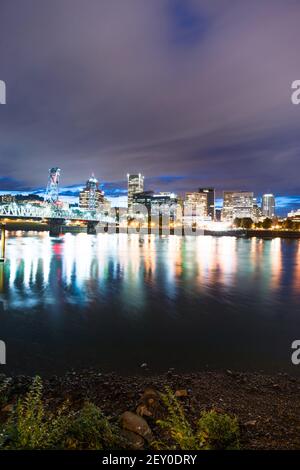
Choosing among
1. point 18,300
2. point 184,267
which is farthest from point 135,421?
point 184,267

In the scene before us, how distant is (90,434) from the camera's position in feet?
17.0

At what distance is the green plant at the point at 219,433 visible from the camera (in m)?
5.14

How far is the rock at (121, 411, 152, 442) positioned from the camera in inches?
224

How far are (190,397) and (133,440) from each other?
232 cm

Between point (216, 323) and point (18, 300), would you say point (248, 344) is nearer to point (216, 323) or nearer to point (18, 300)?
point (216, 323)

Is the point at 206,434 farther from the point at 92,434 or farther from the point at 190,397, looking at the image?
the point at 190,397

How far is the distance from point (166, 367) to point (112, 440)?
4665mm

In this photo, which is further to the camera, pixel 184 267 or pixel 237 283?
pixel 184 267

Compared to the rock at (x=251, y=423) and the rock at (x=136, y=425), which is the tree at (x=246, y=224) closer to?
the rock at (x=251, y=423)

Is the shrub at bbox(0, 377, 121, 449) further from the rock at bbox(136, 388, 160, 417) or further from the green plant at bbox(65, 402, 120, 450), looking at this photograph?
the rock at bbox(136, 388, 160, 417)

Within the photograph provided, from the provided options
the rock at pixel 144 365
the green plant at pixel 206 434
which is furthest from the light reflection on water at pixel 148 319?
the green plant at pixel 206 434

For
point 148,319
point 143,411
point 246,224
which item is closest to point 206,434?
point 143,411

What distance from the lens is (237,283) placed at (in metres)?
26.1
